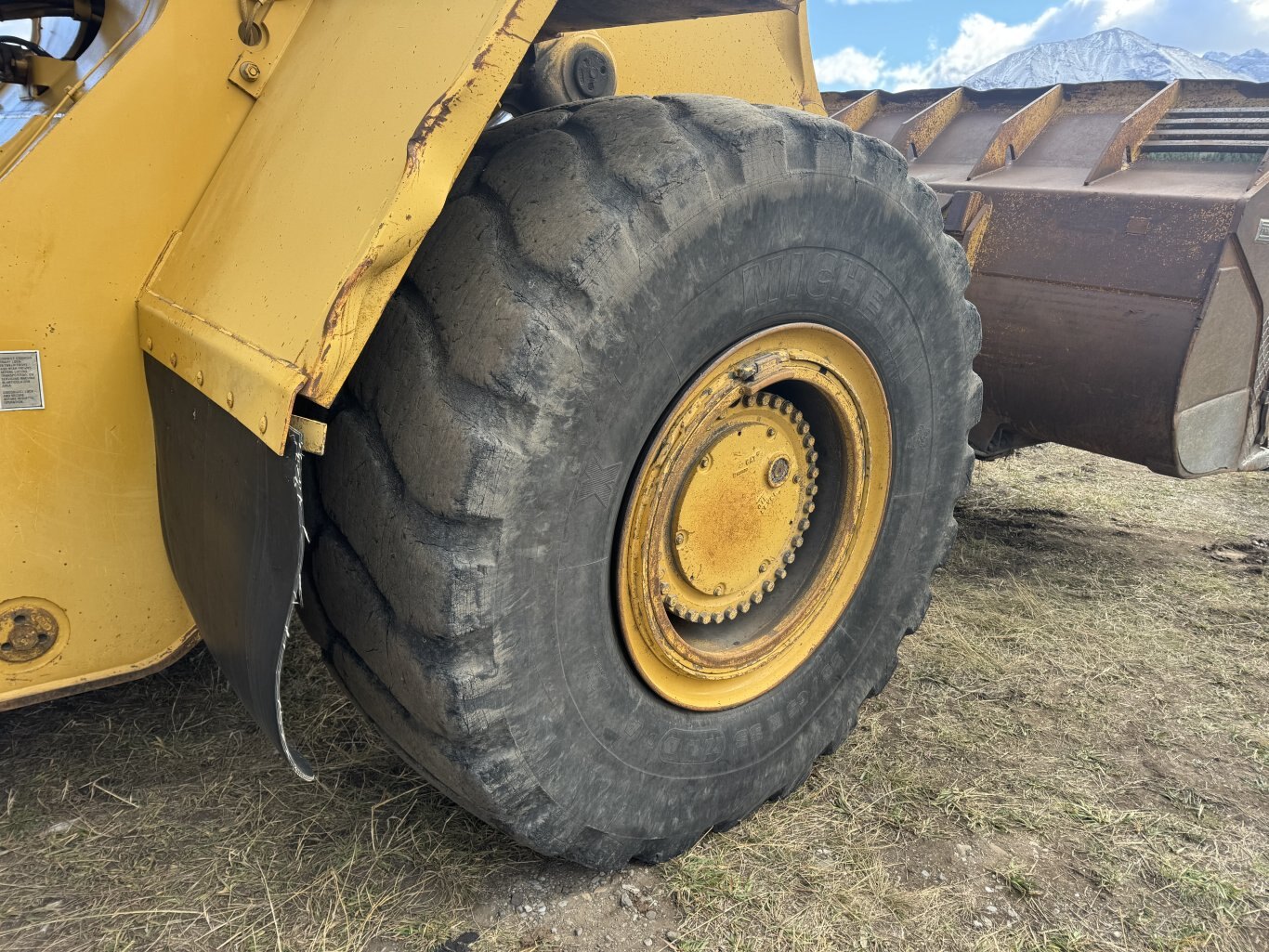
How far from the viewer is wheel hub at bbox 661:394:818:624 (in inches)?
73.1

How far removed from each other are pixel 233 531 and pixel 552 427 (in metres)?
0.55

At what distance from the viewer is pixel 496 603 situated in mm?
1474

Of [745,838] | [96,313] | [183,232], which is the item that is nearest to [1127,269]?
[745,838]

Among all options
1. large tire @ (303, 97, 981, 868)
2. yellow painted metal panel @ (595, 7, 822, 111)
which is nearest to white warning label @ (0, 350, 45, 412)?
large tire @ (303, 97, 981, 868)

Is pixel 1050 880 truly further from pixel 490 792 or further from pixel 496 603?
pixel 496 603

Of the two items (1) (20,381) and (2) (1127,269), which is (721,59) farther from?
(1) (20,381)

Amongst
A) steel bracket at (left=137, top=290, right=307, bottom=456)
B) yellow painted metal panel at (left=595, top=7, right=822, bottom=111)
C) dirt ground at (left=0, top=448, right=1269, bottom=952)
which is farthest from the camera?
yellow painted metal panel at (left=595, top=7, right=822, bottom=111)

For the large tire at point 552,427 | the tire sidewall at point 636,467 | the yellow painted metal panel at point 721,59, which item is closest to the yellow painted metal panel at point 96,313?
the large tire at point 552,427

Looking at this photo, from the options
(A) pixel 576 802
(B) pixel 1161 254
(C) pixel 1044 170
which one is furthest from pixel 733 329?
(C) pixel 1044 170

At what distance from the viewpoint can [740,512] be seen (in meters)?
1.96

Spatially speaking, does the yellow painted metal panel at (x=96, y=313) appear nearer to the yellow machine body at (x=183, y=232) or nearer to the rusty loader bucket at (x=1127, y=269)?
the yellow machine body at (x=183, y=232)

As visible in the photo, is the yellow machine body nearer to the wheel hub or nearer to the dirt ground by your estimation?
the dirt ground

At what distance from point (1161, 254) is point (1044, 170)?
0.74 m

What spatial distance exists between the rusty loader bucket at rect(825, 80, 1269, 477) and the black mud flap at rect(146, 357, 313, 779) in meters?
2.75
